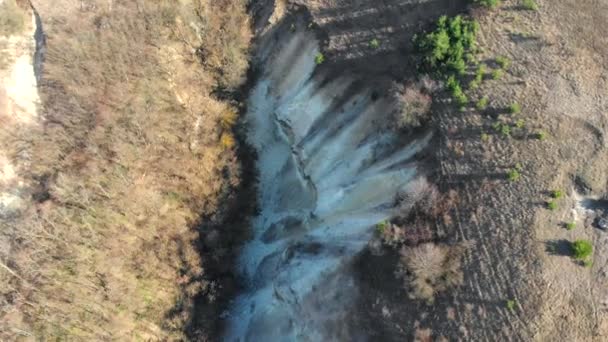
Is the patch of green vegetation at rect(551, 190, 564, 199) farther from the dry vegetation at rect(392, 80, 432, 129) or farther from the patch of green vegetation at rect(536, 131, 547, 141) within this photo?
the dry vegetation at rect(392, 80, 432, 129)

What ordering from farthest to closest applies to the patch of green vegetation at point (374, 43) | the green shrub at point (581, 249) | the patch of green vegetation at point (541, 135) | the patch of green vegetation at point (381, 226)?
the patch of green vegetation at point (374, 43)
the patch of green vegetation at point (381, 226)
the patch of green vegetation at point (541, 135)
the green shrub at point (581, 249)

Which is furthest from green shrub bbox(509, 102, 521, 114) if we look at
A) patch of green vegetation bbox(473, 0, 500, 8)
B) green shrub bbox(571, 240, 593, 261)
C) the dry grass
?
the dry grass

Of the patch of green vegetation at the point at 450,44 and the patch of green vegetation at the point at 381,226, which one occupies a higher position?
the patch of green vegetation at the point at 450,44

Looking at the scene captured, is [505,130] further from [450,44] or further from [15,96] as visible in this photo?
[15,96]

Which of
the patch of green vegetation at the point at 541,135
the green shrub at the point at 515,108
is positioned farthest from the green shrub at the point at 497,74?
the patch of green vegetation at the point at 541,135

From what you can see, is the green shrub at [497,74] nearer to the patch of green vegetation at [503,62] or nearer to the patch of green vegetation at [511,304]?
the patch of green vegetation at [503,62]

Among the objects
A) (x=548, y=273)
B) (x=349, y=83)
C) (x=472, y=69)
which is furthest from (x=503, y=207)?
(x=349, y=83)
